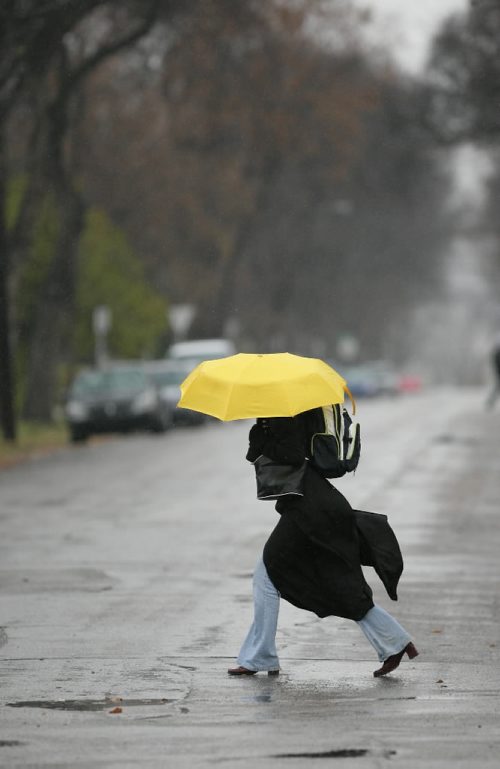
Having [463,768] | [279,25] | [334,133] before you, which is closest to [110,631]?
[463,768]

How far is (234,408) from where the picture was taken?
8883 mm

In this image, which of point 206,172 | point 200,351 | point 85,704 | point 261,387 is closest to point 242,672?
point 85,704

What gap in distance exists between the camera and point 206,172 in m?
60.0

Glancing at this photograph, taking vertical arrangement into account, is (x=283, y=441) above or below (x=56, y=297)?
above

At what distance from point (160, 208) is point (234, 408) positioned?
162 feet

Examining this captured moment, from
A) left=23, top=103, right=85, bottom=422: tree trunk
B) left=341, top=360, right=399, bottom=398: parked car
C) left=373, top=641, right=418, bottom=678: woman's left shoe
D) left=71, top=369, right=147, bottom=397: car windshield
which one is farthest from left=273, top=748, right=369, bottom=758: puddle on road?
left=341, top=360, right=399, bottom=398: parked car

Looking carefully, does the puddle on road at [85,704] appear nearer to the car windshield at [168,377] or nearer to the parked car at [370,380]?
the car windshield at [168,377]

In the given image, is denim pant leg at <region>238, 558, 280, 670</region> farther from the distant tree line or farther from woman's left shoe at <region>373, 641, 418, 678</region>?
the distant tree line

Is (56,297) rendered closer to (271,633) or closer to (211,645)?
(211,645)

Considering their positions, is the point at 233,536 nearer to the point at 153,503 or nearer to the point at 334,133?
the point at 153,503

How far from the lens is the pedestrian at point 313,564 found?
29.5 ft

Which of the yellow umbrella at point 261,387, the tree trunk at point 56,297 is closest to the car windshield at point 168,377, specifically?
the tree trunk at point 56,297

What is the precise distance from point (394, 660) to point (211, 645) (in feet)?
4.85

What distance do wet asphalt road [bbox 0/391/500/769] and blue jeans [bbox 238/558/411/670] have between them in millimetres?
114
